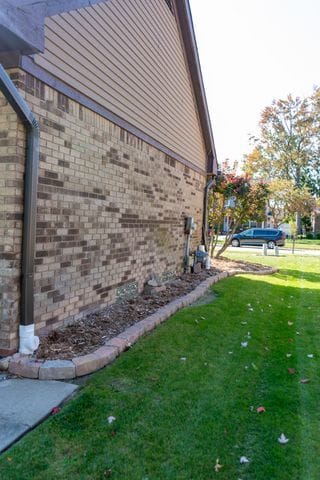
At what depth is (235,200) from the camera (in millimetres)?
13539

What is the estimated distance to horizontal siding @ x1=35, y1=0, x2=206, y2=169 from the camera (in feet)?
14.9

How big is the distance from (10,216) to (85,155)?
152 cm

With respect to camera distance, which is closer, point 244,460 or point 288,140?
point 244,460

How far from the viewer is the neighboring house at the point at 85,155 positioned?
3.75m

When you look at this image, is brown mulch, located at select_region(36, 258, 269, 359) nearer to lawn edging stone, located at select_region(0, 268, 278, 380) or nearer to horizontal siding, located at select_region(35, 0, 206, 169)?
lawn edging stone, located at select_region(0, 268, 278, 380)

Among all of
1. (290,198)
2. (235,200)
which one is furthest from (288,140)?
(235,200)

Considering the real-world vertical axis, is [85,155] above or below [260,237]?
above

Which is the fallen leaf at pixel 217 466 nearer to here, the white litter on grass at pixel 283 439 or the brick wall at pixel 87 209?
the white litter on grass at pixel 283 439

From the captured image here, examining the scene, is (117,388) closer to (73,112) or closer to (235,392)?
(235,392)

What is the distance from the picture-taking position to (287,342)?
5.17 metres

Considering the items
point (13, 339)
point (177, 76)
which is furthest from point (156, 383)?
point (177, 76)

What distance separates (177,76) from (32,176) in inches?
236

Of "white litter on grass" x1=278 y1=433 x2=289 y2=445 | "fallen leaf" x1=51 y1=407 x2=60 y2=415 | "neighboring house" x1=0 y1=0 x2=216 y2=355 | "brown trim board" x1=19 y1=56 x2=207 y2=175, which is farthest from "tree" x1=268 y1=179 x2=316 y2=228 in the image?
"fallen leaf" x1=51 y1=407 x2=60 y2=415

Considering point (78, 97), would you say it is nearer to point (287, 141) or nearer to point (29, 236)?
point (29, 236)
